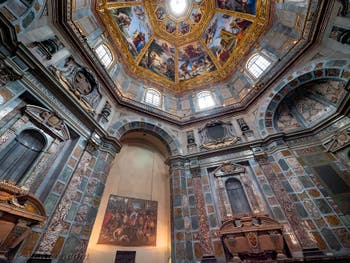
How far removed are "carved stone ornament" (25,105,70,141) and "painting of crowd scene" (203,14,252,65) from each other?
13.2 meters

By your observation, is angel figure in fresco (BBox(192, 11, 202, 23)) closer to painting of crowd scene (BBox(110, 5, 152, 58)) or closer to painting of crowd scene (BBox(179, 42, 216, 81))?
painting of crowd scene (BBox(179, 42, 216, 81))

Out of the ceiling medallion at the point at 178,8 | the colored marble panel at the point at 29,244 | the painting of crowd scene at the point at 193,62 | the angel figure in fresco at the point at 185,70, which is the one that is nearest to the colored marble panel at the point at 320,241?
the colored marble panel at the point at 29,244

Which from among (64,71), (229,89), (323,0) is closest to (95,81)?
(64,71)

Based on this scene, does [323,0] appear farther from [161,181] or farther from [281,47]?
[161,181]

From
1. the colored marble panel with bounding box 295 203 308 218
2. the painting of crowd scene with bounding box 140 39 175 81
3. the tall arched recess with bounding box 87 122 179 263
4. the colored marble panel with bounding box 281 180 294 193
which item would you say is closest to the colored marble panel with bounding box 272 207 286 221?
the colored marble panel with bounding box 295 203 308 218

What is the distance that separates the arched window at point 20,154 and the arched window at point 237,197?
8518mm

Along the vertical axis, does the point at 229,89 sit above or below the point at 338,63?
above

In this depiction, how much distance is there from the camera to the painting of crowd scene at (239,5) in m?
12.1

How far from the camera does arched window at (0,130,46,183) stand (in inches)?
190

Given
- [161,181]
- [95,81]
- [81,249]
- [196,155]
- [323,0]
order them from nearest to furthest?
[81,249] < [323,0] < [95,81] < [196,155] < [161,181]

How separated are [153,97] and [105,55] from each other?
4409 millimetres

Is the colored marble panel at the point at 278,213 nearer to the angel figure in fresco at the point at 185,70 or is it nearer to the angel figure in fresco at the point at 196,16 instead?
the angel figure in fresco at the point at 185,70

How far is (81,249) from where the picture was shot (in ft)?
18.5

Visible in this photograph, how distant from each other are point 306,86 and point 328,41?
2219mm
